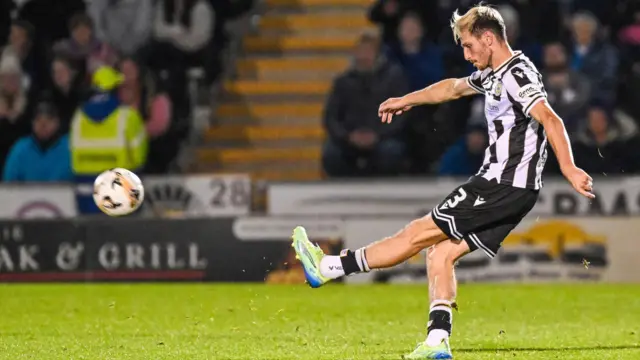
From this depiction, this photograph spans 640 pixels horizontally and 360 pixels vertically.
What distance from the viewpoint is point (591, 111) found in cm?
1608

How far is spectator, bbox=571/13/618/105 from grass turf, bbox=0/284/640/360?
136 inches

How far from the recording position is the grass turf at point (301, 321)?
26.8 ft

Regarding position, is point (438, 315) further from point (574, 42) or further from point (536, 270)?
point (574, 42)

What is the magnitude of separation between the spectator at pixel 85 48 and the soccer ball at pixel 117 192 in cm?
821

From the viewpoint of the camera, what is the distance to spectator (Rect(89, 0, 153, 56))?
59.0ft

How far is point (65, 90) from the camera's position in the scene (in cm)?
1775

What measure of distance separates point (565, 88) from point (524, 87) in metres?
9.06

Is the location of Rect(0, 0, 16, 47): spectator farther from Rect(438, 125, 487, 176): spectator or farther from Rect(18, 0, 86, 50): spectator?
Rect(438, 125, 487, 176): spectator

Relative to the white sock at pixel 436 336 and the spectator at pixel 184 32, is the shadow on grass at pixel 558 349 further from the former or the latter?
the spectator at pixel 184 32

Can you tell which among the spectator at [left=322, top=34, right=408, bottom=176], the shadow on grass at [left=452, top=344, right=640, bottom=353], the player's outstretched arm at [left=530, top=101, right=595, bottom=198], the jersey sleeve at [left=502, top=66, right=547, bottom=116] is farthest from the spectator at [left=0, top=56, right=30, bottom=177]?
the player's outstretched arm at [left=530, top=101, right=595, bottom=198]

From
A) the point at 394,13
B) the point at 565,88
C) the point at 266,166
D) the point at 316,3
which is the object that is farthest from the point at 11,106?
the point at 565,88

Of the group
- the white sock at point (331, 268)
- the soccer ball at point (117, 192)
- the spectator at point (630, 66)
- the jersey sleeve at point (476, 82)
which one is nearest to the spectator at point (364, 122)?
the spectator at point (630, 66)

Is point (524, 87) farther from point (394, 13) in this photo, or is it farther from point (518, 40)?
point (394, 13)

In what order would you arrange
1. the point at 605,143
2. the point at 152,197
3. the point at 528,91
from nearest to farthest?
the point at 528,91, the point at 152,197, the point at 605,143
